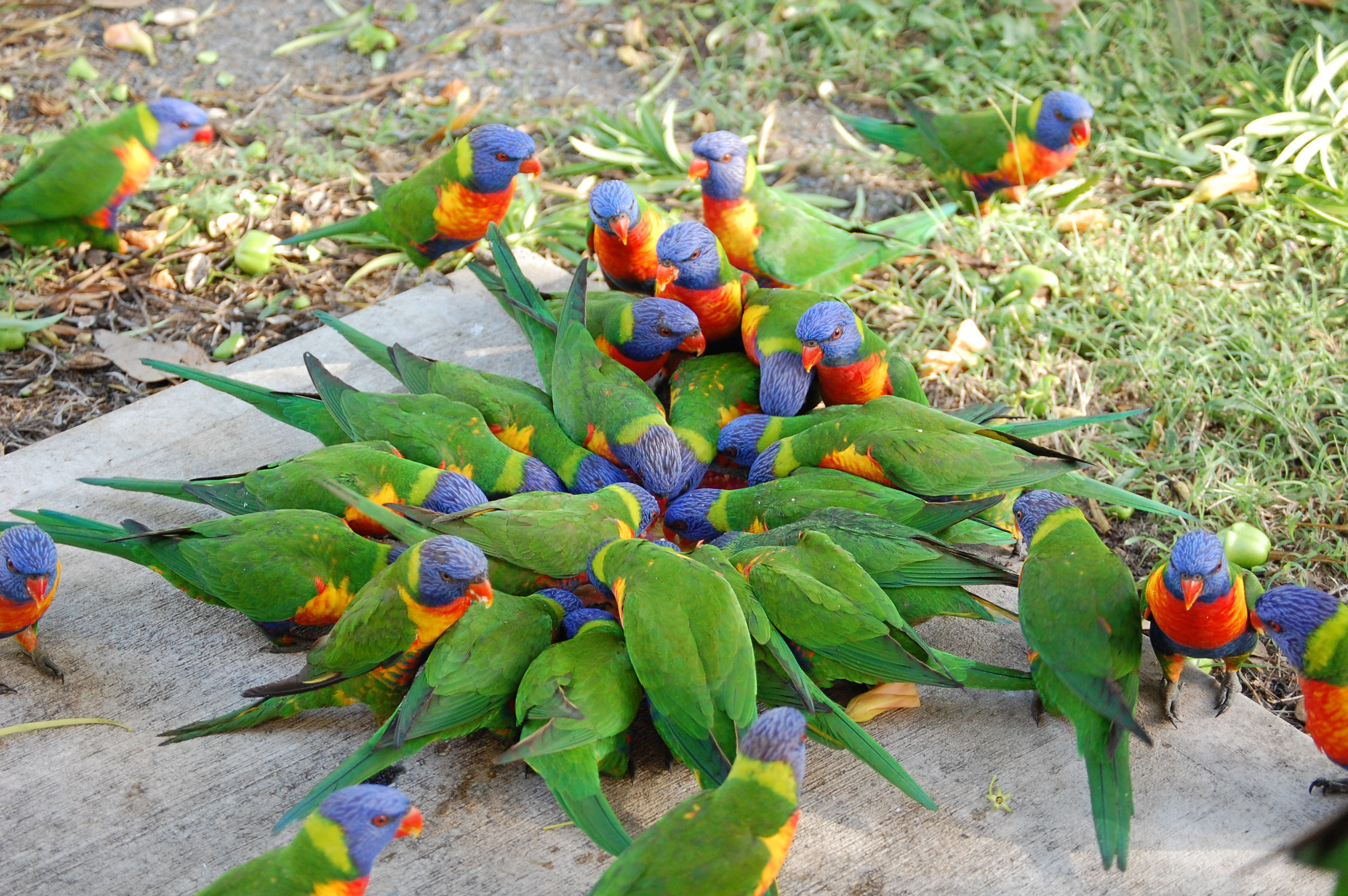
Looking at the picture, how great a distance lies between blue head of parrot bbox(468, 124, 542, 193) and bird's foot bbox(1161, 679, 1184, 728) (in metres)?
2.83

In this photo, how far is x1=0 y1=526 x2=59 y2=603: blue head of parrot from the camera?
8.20 ft

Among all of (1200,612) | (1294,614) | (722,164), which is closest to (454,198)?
(722,164)

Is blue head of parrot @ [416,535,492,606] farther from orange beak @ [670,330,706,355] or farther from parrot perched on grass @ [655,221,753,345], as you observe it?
parrot perched on grass @ [655,221,753,345]

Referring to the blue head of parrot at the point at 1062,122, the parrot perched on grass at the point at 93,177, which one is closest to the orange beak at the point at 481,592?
the parrot perched on grass at the point at 93,177

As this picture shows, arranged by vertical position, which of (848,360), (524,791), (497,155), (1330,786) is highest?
(497,155)

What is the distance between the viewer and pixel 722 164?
384 centimetres

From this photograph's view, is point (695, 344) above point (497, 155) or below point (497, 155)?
below

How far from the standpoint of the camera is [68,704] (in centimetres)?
257

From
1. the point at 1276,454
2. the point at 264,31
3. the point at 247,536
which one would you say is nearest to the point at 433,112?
the point at 264,31

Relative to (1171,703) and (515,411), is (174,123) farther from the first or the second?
(1171,703)

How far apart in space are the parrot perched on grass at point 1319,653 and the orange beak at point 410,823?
6.50ft

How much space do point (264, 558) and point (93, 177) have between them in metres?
2.60

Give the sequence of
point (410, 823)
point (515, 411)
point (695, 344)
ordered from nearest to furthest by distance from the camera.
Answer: point (410, 823) → point (515, 411) → point (695, 344)

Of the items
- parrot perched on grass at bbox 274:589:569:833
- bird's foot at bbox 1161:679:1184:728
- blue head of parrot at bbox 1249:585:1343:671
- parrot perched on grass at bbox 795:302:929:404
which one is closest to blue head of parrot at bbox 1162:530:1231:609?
blue head of parrot at bbox 1249:585:1343:671
